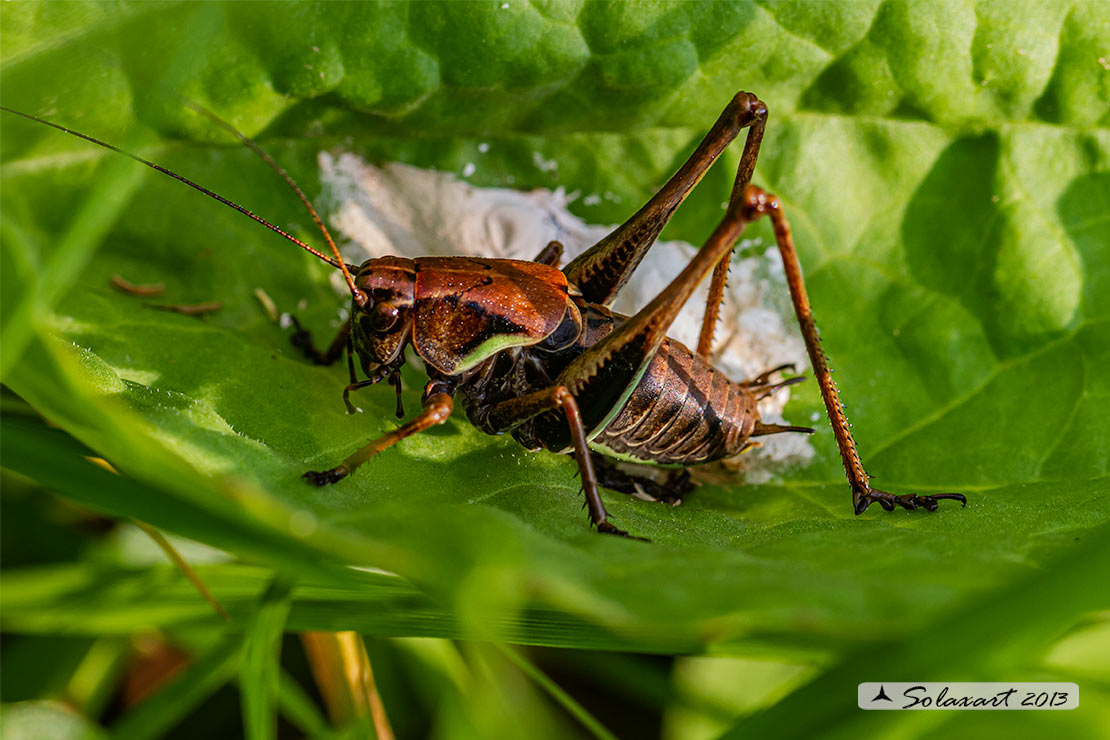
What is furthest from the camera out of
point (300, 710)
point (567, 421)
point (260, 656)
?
point (300, 710)

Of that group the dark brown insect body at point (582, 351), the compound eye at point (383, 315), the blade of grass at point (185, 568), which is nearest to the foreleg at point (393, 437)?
the dark brown insect body at point (582, 351)

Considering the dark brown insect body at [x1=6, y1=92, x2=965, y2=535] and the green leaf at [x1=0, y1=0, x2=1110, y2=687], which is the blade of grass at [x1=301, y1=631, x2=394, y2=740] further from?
the dark brown insect body at [x1=6, y1=92, x2=965, y2=535]

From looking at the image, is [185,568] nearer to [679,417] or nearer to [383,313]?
[383,313]

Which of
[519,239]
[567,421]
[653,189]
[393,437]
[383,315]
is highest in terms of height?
[653,189]

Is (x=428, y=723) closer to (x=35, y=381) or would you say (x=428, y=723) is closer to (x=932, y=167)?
(x=35, y=381)

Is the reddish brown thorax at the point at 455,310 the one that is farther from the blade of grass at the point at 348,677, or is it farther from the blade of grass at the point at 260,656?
the blade of grass at the point at 348,677

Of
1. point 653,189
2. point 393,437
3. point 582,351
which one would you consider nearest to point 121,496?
point 393,437

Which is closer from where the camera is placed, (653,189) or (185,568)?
(185,568)

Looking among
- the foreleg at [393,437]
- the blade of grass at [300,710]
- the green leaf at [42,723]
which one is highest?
the foreleg at [393,437]
